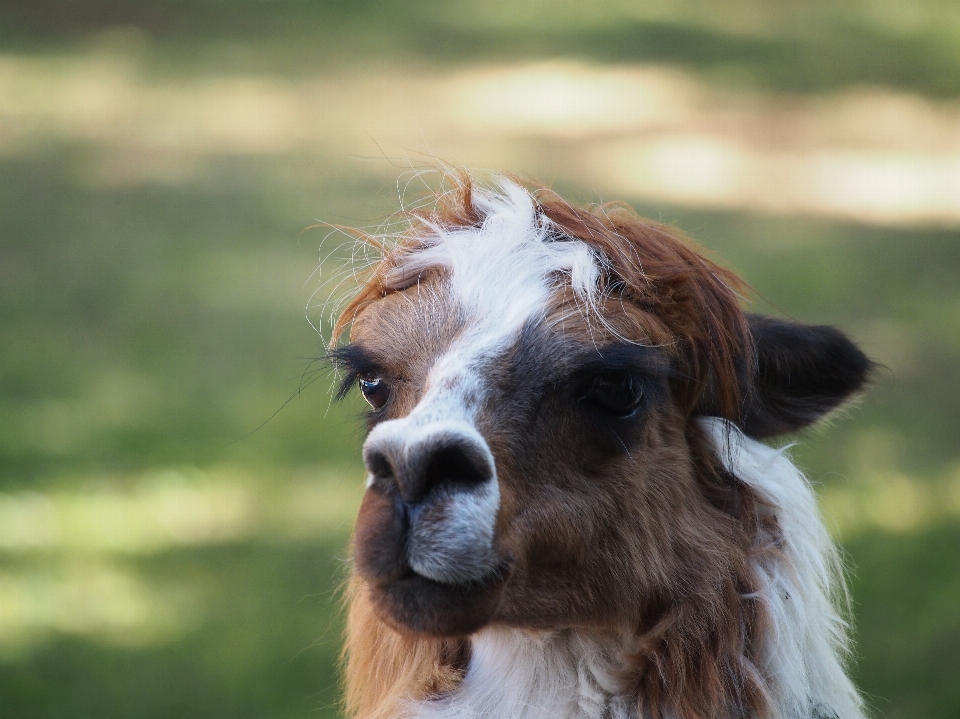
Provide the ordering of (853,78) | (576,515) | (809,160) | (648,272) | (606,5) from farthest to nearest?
(606,5), (853,78), (809,160), (648,272), (576,515)

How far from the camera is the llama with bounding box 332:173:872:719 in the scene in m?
2.48

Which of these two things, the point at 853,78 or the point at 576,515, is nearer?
the point at 576,515

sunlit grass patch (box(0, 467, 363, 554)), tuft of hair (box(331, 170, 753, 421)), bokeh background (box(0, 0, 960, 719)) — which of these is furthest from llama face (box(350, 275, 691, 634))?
sunlit grass patch (box(0, 467, 363, 554))

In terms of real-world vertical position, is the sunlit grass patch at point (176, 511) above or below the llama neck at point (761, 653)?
below

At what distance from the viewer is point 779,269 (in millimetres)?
10195

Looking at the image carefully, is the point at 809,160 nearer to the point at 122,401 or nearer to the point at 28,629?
the point at 122,401

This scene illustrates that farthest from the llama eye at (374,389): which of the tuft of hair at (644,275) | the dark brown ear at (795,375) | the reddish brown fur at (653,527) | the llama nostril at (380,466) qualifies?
the dark brown ear at (795,375)

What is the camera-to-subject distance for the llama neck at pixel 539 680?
9.46 ft

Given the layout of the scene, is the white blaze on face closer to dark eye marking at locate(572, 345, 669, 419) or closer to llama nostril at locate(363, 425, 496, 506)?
llama nostril at locate(363, 425, 496, 506)

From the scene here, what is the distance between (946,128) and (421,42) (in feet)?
25.2

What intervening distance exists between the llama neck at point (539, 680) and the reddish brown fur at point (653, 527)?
2.4 inches

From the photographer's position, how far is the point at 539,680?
9.65 ft

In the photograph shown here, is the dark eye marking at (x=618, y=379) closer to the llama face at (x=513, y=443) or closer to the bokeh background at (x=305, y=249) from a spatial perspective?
the llama face at (x=513, y=443)

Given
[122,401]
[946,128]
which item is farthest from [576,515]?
[946,128]
